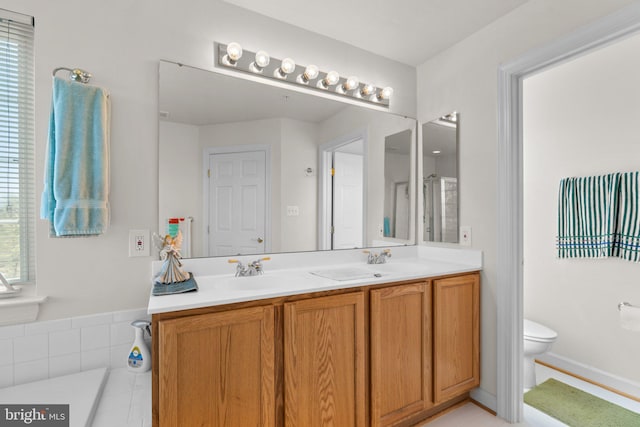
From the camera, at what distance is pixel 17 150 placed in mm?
1391

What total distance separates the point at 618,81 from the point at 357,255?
2.27m

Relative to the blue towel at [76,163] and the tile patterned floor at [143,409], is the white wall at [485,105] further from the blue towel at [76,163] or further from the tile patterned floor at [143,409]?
the blue towel at [76,163]

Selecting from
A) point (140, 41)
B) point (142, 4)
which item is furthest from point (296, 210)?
point (142, 4)

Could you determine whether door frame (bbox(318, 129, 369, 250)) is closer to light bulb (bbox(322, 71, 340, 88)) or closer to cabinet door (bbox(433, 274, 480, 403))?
light bulb (bbox(322, 71, 340, 88))

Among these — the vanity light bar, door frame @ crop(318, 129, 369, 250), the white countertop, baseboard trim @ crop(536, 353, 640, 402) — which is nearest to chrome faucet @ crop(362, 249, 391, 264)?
the white countertop

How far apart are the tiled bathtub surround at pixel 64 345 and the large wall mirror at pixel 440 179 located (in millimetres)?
1979

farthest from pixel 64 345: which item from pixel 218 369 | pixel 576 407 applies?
pixel 576 407

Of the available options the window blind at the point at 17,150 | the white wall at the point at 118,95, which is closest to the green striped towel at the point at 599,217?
the white wall at the point at 118,95

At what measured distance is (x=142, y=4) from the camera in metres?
1.56

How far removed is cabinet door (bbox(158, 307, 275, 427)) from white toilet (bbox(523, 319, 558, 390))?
191 cm

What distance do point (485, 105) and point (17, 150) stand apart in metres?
2.57

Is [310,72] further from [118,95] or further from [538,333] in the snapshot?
[538,333]

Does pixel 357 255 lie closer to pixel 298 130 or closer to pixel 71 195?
pixel 298 130

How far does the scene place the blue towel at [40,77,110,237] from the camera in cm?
131
